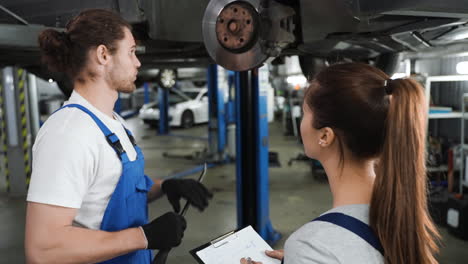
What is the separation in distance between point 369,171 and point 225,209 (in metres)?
3.62

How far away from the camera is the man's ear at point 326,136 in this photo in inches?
37.0

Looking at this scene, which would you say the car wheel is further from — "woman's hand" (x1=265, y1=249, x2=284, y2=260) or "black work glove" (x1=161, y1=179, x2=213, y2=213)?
"woman's hand" (x1=265, y1=249, x2=284, y2=260)

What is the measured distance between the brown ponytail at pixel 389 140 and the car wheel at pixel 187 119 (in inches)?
414

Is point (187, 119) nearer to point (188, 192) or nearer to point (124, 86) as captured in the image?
point (188, 192)

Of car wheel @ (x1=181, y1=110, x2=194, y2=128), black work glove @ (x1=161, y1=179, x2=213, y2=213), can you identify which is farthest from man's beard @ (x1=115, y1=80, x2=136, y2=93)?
car wheel @ (x1=181, y1=110, x2=194, y2=128)

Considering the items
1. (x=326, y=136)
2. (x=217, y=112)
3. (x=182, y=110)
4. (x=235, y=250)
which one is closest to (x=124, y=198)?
(x=235, y=250)

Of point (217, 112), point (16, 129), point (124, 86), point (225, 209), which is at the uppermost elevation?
point (124, 86)

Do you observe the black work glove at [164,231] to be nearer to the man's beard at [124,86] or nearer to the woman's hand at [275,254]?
the woman's hand at [275,254]

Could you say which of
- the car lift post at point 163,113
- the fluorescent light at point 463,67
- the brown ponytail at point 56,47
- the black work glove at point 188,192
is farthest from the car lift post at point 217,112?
the brown ponytail at point 56,47

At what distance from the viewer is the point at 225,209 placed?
445cm

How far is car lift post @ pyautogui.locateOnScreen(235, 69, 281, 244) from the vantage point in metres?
3.14

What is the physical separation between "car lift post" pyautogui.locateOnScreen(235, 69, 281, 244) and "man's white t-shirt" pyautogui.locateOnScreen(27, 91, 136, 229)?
6.51ft

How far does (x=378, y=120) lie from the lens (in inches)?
34.9

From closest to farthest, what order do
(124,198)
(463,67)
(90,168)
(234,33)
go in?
(90,168) → (124,198) → (234,33) → (463,67)
